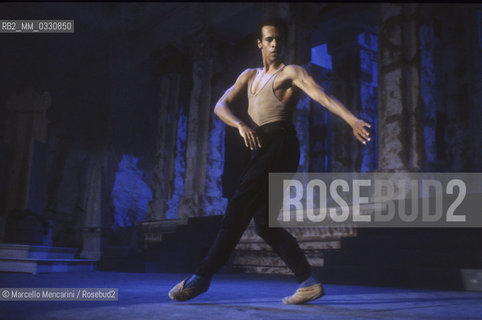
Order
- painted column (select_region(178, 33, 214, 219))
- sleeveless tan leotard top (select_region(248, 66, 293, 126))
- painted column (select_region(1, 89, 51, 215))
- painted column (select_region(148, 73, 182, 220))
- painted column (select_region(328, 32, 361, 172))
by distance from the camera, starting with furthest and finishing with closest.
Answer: painted column (select_region(148, 73, 182, 220)), painted column (select_region(328, 32, 361, 172)), painted column (select_region(178, 33, 214, 219)), painted column (select_region(1, 89, 51, 215)), sleeveless tan leotard top (select_region(248, 66, 293, 126))

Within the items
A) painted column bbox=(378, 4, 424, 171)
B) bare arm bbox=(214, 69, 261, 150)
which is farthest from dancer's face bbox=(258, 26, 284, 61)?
painted column bbox=(378, 4, 424, 171)

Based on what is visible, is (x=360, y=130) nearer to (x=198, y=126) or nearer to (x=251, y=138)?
(x=251, y=138)

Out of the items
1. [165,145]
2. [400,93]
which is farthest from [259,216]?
[165,145]

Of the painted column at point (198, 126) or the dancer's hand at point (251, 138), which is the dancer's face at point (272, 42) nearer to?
the dancer's hand at point (251, 138)

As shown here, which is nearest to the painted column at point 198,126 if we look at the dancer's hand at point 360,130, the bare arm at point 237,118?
the bare arm at point 237,118

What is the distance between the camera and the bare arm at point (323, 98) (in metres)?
2.49

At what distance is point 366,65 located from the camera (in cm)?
1171

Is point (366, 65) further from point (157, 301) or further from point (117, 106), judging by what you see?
point (157, 301)

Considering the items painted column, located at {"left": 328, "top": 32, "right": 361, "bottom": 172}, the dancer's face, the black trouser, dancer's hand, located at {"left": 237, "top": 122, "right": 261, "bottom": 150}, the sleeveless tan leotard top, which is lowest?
the black trouser

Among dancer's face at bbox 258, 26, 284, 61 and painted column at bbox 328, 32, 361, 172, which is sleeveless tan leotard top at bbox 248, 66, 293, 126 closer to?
dancer's face at bbox 258, 26, 284, 61

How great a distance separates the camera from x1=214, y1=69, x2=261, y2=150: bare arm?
8.84 feet

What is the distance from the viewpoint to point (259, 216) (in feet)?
9.13

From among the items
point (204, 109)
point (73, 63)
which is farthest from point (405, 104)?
point (73, 63)

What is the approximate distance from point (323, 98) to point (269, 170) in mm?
543
